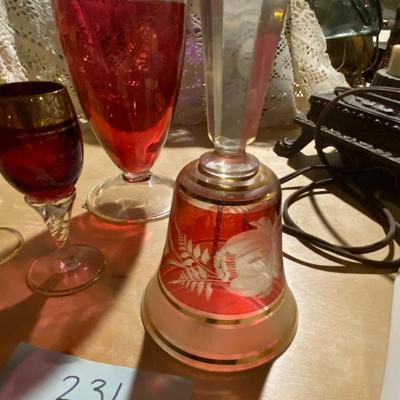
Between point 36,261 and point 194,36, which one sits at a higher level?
point 194,36

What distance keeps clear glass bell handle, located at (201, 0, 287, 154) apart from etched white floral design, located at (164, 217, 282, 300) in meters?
0.07

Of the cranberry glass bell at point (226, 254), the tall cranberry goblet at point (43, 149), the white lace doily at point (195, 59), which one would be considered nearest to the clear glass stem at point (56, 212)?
the tall cranberry goblet at point (43, 149)

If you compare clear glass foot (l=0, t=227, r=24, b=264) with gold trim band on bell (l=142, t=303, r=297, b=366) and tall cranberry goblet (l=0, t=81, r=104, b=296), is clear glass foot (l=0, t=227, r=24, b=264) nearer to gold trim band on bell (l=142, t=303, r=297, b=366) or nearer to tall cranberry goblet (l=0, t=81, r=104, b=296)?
tall cranberry goblet (l=0, t=81, r=104, b=296)

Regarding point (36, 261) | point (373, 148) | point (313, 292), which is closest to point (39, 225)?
point (36, 261)

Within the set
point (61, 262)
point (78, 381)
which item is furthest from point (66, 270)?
point (78, 381)

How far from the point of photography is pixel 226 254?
29 centimetres

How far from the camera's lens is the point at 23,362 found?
30cm

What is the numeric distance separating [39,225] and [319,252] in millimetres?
304

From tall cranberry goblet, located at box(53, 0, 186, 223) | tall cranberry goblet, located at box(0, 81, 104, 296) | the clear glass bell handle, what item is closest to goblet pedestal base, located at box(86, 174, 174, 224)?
tall cranberry goblet, located at box(53, 0, 186, 223)

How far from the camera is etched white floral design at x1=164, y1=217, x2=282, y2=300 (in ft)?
0.96

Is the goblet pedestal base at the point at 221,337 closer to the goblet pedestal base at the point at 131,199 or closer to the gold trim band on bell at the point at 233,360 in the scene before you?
the gold trim band on bell at the point at 233,360

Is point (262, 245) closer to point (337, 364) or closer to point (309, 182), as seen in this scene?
point (337, 364)

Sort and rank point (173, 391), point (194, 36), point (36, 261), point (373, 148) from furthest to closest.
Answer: point (194, 36) < point (373, 148) < point (36, 261) < point (173, 391)

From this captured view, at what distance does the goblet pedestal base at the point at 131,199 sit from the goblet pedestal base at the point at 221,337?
185 millimetres
